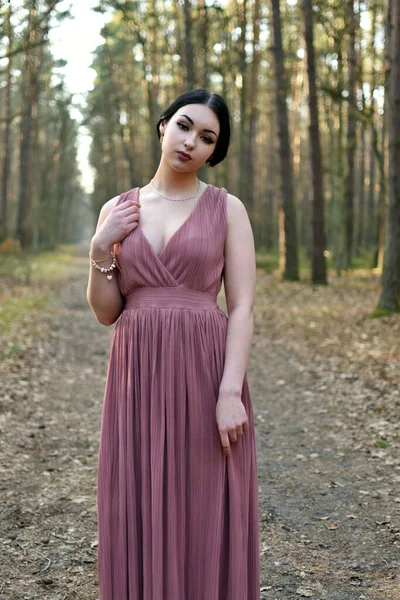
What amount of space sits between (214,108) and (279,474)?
3.52 meters

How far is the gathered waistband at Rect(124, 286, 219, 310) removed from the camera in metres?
2.60

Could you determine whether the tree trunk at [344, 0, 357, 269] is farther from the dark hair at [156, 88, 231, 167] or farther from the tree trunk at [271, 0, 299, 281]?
the dark hair at [156, 88, 231, 167]

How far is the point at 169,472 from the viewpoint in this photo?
8.30 ft

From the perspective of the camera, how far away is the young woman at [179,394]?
8.32 ft

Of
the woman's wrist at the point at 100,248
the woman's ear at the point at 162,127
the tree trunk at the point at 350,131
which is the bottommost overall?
the woman's wrist at the point at 100,248

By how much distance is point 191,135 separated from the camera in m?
2.58

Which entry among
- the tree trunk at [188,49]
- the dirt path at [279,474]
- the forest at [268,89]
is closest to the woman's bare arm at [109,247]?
the dirt path at [279,474]

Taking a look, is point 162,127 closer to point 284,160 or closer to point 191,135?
point 191,135

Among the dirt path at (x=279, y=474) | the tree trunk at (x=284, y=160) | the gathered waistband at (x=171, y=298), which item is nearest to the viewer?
the gathered waistband at (x=171, y=298)

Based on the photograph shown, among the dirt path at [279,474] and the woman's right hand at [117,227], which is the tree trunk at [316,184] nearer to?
the dirt path at [279,474]

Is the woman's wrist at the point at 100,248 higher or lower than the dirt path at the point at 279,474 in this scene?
higher

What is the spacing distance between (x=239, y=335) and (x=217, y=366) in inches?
5.7

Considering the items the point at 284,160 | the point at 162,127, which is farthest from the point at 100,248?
the point at 284,160

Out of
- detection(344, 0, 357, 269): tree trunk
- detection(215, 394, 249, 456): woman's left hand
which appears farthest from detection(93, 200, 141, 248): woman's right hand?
detection(344, 0, 357, 269): tree trunk
